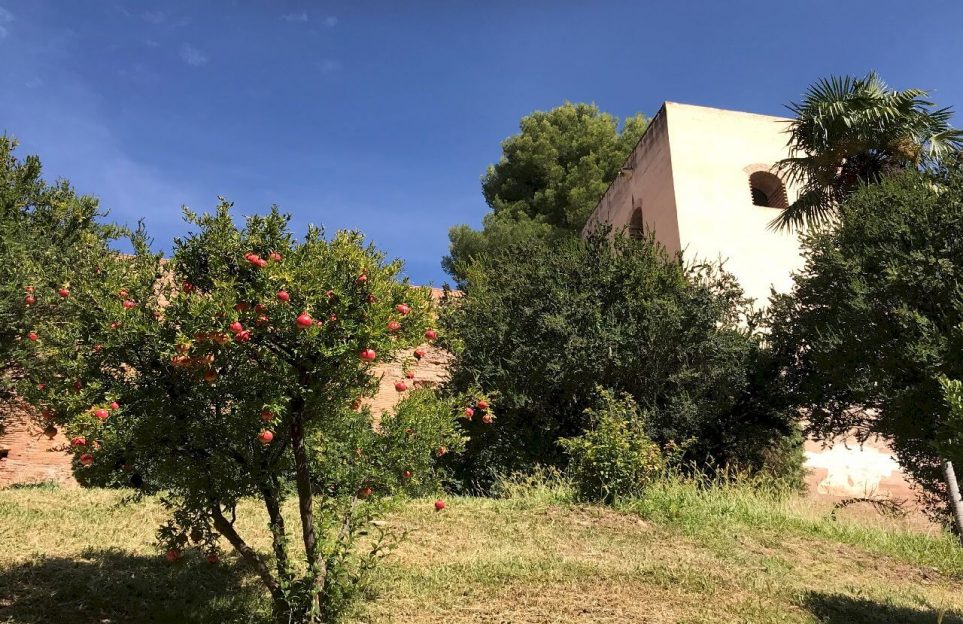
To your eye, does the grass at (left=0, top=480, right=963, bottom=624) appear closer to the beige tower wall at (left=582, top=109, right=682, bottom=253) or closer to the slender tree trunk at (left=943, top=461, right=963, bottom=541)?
the slender tree trunk at (left=943, top=461, right=963, bottom=541)

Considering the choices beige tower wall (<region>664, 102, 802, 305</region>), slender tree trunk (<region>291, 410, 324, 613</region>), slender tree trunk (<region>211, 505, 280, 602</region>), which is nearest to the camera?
slender tree trunk (<region>291, 410, 324, 613</region>)

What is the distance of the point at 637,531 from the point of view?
756cm

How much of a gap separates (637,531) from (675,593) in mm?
2069

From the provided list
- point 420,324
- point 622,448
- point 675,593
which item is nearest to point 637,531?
point 622,448

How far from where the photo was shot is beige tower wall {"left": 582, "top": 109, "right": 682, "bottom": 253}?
16297mm

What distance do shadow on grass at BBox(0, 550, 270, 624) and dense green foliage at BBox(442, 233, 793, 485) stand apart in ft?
18.7

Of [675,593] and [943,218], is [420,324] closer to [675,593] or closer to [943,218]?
[675,593]

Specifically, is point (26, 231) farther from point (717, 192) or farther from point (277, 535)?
point (717, 192)

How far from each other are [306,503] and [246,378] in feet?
3.43

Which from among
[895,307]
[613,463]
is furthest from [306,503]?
[895,307]

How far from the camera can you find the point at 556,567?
6117mm

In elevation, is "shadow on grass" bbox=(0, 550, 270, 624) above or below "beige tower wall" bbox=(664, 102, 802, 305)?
below

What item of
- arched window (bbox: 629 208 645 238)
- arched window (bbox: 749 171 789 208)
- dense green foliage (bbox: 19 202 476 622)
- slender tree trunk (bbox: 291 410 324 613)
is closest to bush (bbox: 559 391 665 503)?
dense green foliage (bbox: 19 202 476 622)

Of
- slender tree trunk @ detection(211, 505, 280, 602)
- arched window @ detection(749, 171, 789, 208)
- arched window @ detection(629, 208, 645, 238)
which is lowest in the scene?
slender tree trunk @ detection(211, 505, 280, 602)
